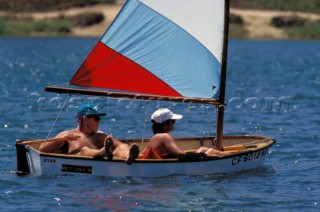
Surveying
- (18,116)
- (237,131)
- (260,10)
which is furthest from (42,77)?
(260,10)

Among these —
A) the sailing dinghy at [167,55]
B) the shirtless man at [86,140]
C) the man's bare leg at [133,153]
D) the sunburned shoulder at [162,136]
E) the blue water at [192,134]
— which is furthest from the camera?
the sailing dinghy at [167,55]

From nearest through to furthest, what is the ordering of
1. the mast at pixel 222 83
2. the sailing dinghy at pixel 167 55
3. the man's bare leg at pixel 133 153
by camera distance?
1. the man's bare leg at pixel 133 153
2. the mast at pixel 222 83
3. the sailing dinghy at pixel 167 55

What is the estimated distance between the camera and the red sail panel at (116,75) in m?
20.2

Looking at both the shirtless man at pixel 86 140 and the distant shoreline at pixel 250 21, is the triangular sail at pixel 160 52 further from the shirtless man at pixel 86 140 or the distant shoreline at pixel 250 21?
the distant shoreline at pixel 250 21

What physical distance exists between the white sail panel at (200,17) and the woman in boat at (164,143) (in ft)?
6.73

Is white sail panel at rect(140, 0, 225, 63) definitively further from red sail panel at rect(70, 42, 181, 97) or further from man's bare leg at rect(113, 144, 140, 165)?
man's bare leg at rect(113, 144, 140, 165)

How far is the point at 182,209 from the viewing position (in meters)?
16.8

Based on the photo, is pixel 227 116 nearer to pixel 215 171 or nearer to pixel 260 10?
pixel 215 171

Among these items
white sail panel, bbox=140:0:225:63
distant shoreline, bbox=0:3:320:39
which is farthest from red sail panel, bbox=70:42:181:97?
distant shoreline, bbox=0:3:320:39

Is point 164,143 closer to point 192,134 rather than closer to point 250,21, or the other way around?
point 192,134

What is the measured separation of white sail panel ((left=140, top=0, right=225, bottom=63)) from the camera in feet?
66.2

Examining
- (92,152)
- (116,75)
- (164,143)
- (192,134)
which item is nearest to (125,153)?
(92,152)

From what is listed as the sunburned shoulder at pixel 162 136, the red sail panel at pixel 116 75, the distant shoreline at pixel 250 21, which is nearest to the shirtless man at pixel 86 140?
the sunburned shoulder at pixel 162 136

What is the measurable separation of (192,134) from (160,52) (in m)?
6.86
